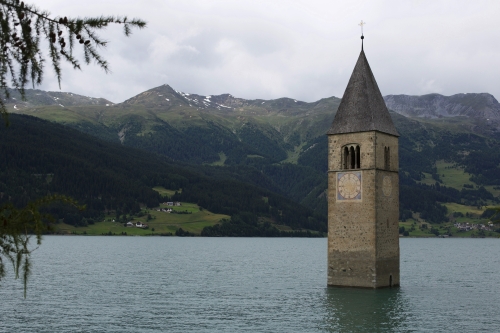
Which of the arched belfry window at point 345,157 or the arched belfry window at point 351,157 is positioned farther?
the arched belfry window at point 345,157

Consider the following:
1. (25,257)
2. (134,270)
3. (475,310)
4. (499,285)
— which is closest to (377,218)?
(475,310)

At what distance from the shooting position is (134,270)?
306 ft

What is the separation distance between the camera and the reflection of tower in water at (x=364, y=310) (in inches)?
1619

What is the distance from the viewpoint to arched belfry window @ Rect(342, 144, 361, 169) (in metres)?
54.7

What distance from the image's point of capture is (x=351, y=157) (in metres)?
55.3

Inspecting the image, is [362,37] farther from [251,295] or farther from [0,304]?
[0,304]

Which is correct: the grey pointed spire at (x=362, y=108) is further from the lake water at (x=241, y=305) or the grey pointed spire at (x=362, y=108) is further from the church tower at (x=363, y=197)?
the lake water at (x=241, y=305)

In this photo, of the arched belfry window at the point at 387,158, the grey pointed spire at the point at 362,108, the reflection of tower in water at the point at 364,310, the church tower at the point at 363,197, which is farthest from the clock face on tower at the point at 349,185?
the reflection of tower in water at the point at 364,310

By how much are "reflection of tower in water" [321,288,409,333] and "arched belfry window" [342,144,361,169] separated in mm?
10805

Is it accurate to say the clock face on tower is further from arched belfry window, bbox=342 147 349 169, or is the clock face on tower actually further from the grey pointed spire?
the grey pointed spire

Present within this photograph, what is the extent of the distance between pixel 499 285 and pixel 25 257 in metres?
71.3

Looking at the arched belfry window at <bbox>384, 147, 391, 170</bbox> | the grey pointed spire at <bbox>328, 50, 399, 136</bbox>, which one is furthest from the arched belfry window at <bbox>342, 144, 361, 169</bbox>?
the arched belfry window at <bbox>384, 147, 391, 170</bbox>

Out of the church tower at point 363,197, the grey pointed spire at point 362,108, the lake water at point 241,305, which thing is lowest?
the lake water at point 241,305

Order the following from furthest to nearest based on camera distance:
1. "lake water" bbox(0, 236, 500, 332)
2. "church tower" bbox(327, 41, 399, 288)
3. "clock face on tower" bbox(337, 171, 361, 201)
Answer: "clock face on tower" bbox(337, 171, 361, 201)
"church tower" bbox(327, 41, 399, 288)
"lake water" bbox(0, 236, 500, 332)
